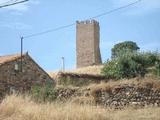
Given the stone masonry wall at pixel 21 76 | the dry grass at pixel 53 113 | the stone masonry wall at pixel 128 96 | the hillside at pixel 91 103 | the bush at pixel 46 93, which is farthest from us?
the stone masonry wall at pixel 21 76

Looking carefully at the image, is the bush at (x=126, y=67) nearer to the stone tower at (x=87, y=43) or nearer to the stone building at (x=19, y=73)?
the stone building at (x=19, y=73)

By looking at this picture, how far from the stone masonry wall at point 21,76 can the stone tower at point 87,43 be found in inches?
1228

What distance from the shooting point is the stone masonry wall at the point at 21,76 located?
4144 cm

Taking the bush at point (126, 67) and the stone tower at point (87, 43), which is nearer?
the bush at point (126, 67)

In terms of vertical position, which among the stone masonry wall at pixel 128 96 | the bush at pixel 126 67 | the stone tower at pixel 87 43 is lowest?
the stone masonry wall at pixel 128 96

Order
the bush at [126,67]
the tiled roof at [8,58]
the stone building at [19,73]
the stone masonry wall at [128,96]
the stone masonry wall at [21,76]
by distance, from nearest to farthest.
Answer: the stone masonry wall at [128,96] < the bush at [126,67] < the stone masonry wall at [21,76] < the stone building at [19,73] < the tiled roof at [8,58]

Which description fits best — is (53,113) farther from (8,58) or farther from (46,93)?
(8,58)

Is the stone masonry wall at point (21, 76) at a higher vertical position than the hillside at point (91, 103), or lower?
Result: higher

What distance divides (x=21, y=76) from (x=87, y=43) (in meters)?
35.9

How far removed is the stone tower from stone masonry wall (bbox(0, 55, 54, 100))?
102 feet

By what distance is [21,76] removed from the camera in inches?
1715

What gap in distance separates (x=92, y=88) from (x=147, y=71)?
10.3 meters

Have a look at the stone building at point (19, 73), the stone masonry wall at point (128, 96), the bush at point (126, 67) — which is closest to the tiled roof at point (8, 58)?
the stone building at point (19, 73)

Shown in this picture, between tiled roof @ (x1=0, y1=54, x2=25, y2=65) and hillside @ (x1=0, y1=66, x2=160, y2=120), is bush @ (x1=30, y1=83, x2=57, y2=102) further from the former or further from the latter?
tiled roof @ (x1=0, y1=54, x2=25, y2=65)
